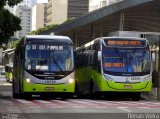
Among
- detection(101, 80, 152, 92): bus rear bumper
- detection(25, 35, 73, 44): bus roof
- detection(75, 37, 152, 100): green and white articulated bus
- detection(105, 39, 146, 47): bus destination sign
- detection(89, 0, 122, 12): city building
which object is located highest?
detection(89, 0, 122, 12): city building

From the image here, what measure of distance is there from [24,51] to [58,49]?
60.0 inches

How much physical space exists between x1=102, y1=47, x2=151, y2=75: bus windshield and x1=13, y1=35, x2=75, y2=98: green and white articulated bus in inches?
71.0

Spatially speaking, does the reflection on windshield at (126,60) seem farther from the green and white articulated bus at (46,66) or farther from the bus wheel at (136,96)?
the green and white articulated bus at (46,66)

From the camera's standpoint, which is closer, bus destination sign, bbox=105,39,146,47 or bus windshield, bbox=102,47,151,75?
bus windshield, bbox=102,47,151,75

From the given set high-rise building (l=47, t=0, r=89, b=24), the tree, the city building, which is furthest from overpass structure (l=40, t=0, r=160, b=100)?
high-rise building (l=47, t=0, r=89, b=24)

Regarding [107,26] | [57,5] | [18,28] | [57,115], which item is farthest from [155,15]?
[57,5]

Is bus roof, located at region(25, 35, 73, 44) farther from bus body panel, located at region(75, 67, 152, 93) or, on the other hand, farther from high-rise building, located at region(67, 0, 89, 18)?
high-rise building, located at region(67, 0, 89, 18)

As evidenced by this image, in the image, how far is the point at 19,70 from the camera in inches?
1006

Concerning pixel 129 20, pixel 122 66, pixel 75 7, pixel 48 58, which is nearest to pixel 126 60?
pixel 122 66

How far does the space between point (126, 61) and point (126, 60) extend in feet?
0.16

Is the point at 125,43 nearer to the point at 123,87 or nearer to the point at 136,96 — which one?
the point at 123,87

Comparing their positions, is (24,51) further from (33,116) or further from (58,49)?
(33,116)

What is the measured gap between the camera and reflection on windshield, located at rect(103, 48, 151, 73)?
25141mm

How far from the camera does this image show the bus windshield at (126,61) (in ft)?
82.4
